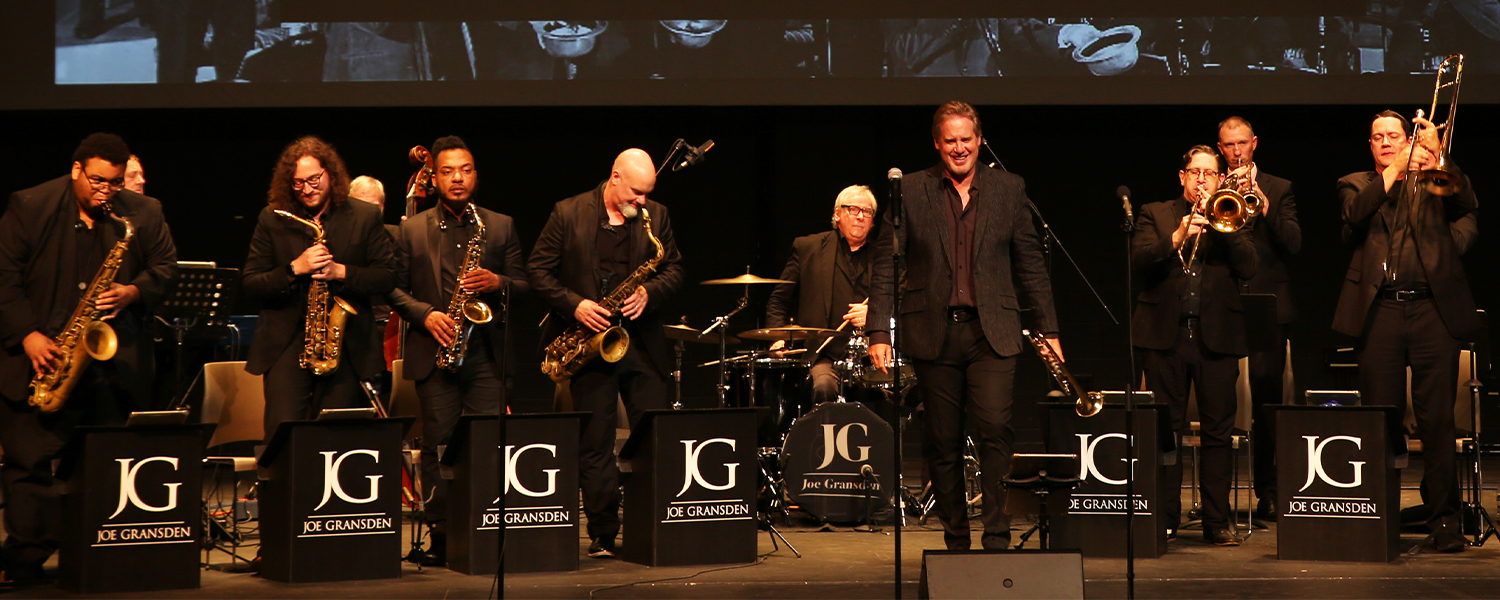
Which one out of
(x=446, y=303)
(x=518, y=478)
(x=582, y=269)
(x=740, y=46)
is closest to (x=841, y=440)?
(x=582, y=269)

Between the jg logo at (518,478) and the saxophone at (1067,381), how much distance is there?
1.72 metres

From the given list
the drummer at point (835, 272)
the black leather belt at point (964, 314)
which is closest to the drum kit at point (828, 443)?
the drummer at point (835, 272)

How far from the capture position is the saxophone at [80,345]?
4465 mm

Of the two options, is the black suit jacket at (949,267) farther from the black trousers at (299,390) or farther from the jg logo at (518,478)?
the black trousers at (299,390)

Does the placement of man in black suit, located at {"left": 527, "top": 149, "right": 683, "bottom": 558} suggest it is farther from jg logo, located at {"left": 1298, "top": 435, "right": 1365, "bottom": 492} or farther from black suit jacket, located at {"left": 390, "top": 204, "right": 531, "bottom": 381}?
jg logo, located at {"left": 1298, "top": 435, "right": 1365, "bottom": 492}

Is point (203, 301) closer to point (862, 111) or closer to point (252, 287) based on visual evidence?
point (252, 287)

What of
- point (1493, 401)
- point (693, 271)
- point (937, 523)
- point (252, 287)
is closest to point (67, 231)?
Answer: point (252, 287)

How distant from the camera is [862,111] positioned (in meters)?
8.51

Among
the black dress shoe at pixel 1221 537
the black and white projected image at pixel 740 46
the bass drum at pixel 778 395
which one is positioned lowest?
the black dress shoe at pixel 1221 537

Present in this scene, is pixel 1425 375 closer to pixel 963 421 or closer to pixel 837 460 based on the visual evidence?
pixel 963 421

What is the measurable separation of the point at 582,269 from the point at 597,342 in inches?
12.3

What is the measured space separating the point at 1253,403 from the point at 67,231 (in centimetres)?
508

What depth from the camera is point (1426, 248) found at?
5.05 meters

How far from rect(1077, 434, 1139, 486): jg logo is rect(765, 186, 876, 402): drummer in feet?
5.29
